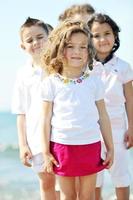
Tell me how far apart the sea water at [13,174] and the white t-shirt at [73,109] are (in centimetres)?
238

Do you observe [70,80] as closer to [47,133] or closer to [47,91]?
[47,91]

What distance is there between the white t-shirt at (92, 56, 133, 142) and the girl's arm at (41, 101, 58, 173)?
0.40m

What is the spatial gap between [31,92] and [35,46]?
198mm

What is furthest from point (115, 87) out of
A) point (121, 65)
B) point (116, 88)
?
point (121, 65)

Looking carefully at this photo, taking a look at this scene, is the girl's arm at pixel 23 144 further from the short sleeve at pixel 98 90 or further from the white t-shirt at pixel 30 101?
the short sleeve at pixel 98 90

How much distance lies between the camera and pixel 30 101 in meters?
2.20

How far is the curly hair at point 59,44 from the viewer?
1960 millimetres

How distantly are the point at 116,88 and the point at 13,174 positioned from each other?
3.09 m

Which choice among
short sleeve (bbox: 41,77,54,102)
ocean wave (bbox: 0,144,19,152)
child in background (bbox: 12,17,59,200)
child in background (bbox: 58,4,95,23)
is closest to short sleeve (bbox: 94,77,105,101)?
short sleeve (bbox: 41,77,54,102)

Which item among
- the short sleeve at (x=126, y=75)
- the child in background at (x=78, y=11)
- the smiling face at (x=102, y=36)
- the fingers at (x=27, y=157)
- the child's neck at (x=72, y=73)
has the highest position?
the child in background at (x=78, y=11)

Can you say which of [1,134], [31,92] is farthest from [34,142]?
[1,134]

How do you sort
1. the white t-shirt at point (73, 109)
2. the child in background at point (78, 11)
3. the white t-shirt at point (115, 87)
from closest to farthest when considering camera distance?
the white t-shirt at point (73, 109) → the white t-shirt at point (115, 87) → the child in background at point (78, 11)

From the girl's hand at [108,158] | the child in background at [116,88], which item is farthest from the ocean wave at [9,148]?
the girl's hand at [108,158]

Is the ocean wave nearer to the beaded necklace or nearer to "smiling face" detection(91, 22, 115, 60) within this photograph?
"smiling face" detection(91, 22, 115, 60)
